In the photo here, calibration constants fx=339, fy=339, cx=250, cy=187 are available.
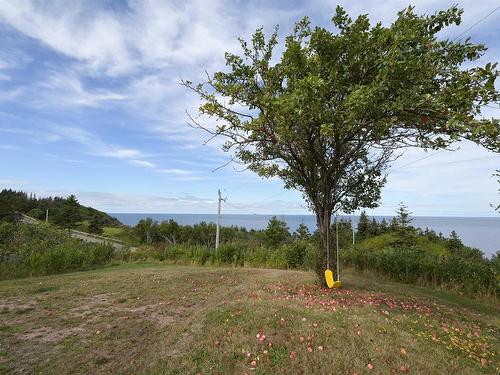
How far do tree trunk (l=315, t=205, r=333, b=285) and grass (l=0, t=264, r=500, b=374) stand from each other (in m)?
0.48

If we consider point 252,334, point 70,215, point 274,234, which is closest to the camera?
point 252,334

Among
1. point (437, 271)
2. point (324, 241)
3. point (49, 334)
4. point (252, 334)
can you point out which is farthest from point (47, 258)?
point (437, 271)

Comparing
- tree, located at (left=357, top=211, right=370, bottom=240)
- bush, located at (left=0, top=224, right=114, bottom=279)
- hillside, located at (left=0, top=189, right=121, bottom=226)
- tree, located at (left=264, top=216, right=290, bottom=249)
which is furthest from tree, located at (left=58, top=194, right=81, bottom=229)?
tree, located at (left=357, top=211, right=370, bottom=240)

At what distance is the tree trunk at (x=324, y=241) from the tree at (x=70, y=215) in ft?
135

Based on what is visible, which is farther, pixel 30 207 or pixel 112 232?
pixel 30 207

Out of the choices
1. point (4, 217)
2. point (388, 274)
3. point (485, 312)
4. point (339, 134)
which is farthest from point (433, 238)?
point (4, 217)

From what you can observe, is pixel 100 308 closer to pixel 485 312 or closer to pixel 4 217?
pixel 485 312

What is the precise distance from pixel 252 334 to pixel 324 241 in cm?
314

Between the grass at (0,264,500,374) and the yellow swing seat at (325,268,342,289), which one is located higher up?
the yellow swing seat at (325,268,342,289)

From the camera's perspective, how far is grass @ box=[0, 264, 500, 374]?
13.4 feet

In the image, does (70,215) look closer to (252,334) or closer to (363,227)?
(363,227)

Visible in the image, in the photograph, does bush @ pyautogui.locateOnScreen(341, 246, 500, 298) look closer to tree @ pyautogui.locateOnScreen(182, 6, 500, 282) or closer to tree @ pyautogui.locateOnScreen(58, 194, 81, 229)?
tree @ pyautogui.locateOnScreen(182, 6, 500, 282)

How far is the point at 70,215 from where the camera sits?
43.6 meters

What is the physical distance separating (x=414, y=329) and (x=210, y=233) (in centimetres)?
3169
